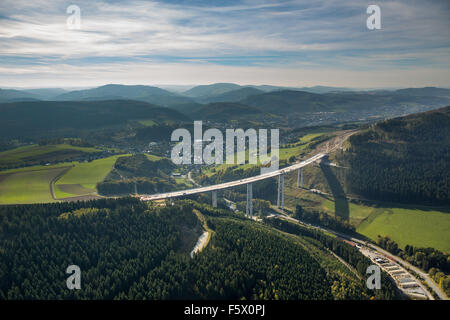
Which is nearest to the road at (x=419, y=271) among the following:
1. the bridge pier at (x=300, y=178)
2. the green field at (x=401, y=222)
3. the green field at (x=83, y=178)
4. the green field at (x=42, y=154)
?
the green field at (x=401, y=222)

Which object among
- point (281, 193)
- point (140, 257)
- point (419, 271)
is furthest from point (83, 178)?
point (419, 271)

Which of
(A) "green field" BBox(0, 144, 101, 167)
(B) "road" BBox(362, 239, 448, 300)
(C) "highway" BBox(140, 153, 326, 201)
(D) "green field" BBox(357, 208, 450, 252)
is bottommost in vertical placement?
(B) "road" BBox(362, 239, 448, 300)

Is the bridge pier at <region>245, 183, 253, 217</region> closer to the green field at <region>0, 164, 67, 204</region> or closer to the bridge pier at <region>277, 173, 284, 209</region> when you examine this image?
the bridge pier at <region>277, 173, 284, 209</region>

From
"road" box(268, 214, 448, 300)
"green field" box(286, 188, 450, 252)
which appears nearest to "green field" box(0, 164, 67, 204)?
"road" box(268, 214, 448, 300)

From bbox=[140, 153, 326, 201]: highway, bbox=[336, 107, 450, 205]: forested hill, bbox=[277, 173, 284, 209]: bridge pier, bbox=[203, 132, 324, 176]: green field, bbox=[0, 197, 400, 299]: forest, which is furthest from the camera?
bbox=[203, 132, 324, 176]: green field

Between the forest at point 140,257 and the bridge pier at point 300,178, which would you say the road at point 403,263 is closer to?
the forest at point 140,257

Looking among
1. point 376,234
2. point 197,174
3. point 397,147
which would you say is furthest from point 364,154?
point 197,174

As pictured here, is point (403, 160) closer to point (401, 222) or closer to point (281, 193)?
point (401, 222)
